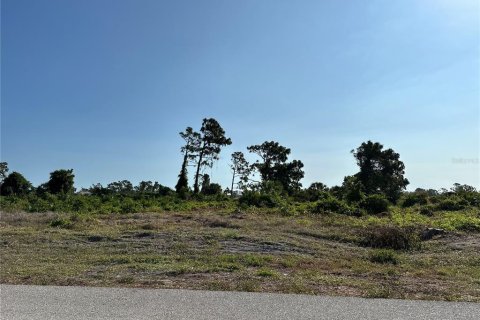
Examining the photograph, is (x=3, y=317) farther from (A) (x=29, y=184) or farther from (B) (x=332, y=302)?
(A) (x=29, y=184)

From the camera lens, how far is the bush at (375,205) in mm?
24422

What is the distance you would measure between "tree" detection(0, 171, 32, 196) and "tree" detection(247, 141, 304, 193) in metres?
26.0

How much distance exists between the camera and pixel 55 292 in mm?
6438

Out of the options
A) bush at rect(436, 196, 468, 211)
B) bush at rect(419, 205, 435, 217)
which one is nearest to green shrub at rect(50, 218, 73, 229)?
bush at rect(419, 205, 435, 217)

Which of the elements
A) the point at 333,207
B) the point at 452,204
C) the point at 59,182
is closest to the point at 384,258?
the point at 333,207

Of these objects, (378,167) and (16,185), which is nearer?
(16,185)

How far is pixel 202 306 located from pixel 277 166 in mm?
48606

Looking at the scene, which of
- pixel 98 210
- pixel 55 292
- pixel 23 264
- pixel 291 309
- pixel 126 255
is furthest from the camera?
pixel 98 210

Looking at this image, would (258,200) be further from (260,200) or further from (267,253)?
(267,253)

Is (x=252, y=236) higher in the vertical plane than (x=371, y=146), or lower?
A: lower

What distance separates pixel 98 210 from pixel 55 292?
19549 millimetres

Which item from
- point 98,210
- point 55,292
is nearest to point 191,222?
point 98,210

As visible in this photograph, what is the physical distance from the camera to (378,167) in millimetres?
48031

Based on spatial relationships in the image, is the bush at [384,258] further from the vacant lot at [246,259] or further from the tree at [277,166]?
the tree at [277,166]
